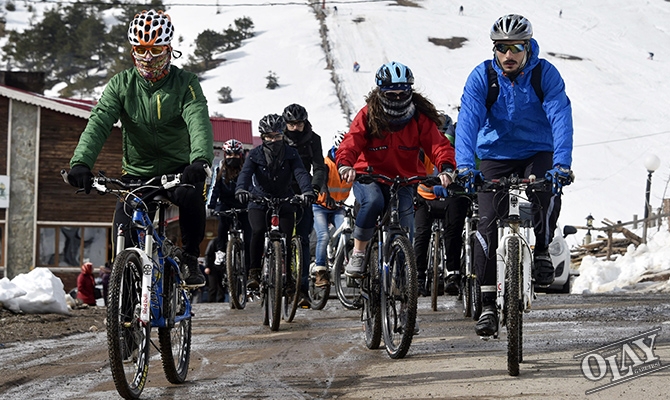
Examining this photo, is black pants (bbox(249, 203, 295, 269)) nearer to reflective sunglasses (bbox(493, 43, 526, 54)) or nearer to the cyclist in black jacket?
the cyclist in black jacket

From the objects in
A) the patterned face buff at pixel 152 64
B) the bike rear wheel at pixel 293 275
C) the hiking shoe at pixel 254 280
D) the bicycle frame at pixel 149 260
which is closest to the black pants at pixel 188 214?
the bicycle frame at pixel 149 260

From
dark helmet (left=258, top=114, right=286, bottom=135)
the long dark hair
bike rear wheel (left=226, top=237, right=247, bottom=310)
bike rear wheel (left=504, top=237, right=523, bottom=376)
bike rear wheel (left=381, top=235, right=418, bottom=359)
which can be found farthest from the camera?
bike rear wheel (left=226, top=237, right=247, bottom=310)

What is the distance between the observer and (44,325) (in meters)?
12.3

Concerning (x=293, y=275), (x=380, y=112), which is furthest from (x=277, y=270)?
(x=380, y=112)

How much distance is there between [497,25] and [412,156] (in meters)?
1.64

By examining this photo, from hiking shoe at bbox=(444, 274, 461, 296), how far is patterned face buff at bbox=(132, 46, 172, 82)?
17.4 feet

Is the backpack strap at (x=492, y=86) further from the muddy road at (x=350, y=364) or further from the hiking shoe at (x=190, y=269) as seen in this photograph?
the hiking shoe at (x=190, y=269)

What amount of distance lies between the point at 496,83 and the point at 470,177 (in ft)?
2.66

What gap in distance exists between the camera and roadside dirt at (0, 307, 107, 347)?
438 inches

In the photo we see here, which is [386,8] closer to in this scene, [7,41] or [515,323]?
[7,41]

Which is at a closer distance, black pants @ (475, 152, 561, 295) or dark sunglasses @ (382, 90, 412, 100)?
black pants @ (475, 152, 561, 295)

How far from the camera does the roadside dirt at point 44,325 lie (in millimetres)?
11127

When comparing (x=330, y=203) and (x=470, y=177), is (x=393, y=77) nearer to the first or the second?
(x=470, y=177)

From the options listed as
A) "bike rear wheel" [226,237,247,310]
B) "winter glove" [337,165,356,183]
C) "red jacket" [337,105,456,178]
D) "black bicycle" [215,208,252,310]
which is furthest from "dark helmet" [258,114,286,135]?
"winter glove" [337,165,356,183]
